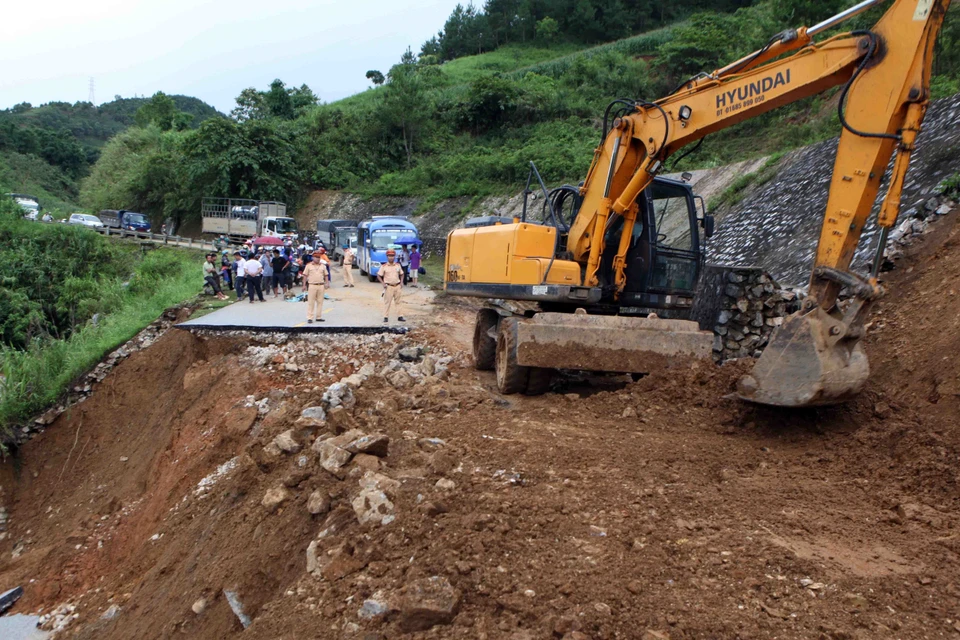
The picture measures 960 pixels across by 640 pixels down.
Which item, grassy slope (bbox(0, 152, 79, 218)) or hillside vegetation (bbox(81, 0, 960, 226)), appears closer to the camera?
hillside vegetation (bbox(81, 0, 960, 226))

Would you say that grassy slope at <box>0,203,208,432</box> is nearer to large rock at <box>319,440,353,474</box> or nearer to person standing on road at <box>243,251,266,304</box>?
person standing on road at <box>243,251,266,304</box>

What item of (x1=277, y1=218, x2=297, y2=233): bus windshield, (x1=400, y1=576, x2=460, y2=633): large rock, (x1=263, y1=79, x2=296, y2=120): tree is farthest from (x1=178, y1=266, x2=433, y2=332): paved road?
(x1=263, y1=79, x2=296, y2=120): tree

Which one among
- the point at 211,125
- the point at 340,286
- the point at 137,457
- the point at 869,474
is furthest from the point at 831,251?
the point at 211,125

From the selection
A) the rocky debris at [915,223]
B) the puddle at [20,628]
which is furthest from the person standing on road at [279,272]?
the rocky debris at [915,223]

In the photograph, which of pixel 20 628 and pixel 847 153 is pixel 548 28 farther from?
pixel 20 628

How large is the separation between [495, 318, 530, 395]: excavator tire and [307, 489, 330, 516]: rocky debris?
3.08m

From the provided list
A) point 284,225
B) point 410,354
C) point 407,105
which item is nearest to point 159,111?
point 407,105

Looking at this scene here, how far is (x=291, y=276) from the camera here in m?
19.4

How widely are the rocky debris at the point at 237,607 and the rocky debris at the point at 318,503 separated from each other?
0.79 m

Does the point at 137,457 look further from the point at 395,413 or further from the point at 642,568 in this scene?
the point at 642,568

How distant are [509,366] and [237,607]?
421 centimetres

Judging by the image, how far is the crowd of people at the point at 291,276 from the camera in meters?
13.8

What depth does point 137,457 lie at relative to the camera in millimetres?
11586

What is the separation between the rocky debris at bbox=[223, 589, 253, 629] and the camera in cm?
488
